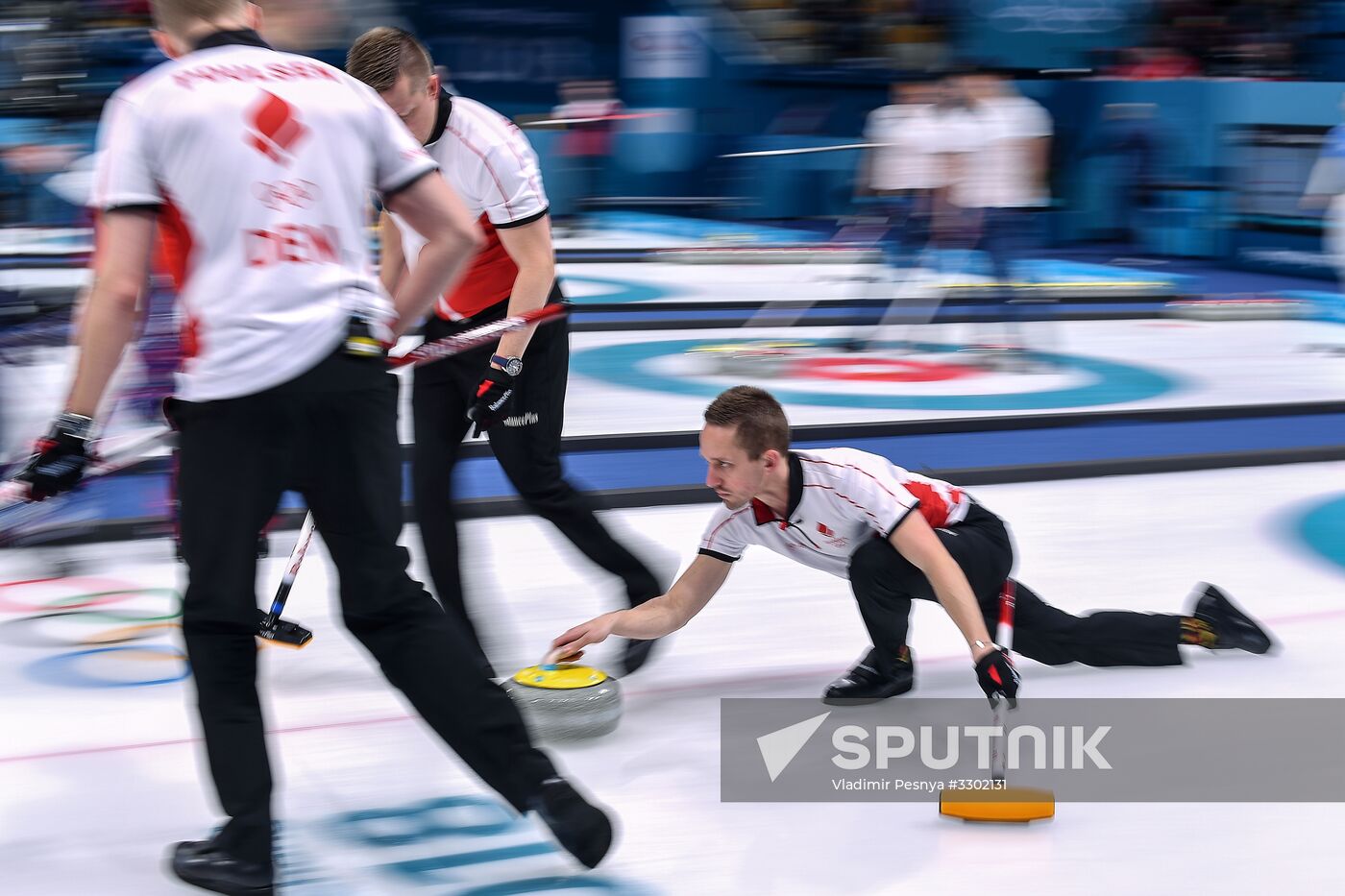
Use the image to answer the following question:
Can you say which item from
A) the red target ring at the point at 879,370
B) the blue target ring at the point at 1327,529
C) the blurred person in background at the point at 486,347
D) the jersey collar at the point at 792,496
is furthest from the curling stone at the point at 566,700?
the red target ring at the point at 879,370

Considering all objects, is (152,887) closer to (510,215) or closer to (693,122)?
(510,215)

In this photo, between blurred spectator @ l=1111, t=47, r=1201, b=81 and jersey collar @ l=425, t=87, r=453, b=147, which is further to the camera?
blurred spectator @ l=1111, t=47, r=1201, b=81

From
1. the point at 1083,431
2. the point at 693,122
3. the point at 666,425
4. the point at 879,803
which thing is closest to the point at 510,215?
the point at 879,803

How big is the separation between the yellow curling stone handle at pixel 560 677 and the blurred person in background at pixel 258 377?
0.67 meters

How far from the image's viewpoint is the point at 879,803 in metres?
2.97

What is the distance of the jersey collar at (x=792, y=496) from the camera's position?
321cm

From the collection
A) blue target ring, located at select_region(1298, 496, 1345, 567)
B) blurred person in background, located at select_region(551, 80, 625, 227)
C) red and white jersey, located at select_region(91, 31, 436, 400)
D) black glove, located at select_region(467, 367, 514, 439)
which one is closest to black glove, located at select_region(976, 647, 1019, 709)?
black glove, located at select_region(467, 367, 514, 439)

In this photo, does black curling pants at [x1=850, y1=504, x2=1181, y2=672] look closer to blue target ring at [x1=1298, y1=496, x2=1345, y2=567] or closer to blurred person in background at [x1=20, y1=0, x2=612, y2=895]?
blurred person in background at [x1=20, y1=0, x2=612, y2=895]

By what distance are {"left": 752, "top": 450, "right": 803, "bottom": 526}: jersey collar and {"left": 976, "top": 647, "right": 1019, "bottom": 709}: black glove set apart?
0.58 m

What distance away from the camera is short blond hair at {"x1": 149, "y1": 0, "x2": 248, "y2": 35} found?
2.34m

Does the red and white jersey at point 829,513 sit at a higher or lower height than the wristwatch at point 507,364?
lower

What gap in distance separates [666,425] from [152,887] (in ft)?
14.2

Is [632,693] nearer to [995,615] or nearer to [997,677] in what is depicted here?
[995,615]

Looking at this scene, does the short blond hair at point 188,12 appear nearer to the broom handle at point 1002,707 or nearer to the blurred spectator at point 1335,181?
the broom handle at point 1002,707
